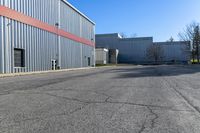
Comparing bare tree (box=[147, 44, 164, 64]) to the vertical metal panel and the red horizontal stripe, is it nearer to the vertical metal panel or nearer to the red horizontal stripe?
the vertical metal panel

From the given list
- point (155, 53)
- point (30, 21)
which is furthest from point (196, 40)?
point (30, 21)

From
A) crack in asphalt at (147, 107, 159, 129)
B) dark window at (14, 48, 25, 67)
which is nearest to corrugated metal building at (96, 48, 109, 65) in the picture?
dark window at (14, 48, 25, 67)

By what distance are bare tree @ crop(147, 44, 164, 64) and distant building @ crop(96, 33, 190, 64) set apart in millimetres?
863

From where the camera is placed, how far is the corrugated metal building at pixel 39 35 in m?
32.3

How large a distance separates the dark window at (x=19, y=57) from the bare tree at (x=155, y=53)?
81350 mm

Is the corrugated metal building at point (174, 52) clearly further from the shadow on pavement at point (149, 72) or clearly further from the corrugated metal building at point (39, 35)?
the shadow on pavement at point (149, 72)

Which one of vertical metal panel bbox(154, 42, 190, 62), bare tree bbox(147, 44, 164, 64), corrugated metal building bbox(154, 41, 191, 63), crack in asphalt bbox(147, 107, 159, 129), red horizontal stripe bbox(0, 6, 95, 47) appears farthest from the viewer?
vertical metal panel bbox(154, 42, 190, 62)

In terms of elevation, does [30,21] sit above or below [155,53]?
above

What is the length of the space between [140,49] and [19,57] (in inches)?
3368

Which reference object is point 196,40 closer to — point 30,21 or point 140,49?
point 140,49

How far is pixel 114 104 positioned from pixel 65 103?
4.55 feet

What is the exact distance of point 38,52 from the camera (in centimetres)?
4025

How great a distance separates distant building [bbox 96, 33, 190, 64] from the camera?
11544 centimetres

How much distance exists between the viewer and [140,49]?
117250 mm
